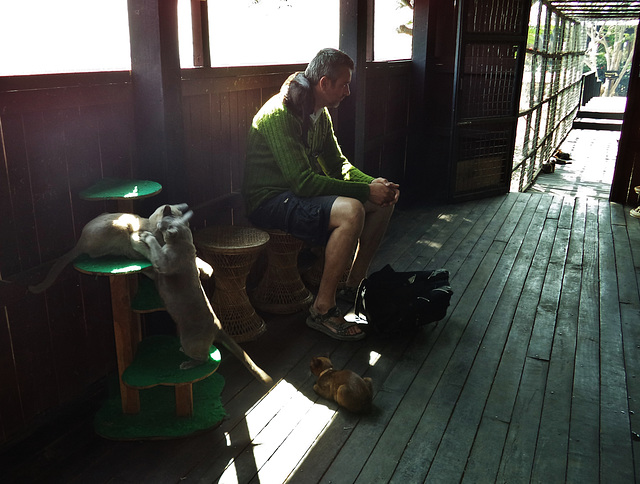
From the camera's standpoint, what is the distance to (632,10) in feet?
27.5

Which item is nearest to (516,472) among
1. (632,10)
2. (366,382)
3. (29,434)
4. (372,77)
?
(366,382)

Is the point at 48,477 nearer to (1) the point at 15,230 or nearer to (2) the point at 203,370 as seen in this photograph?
(2) the point at 203,370

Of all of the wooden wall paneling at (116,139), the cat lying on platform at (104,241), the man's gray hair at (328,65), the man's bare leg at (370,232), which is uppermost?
the man's gray hair at (328,65)

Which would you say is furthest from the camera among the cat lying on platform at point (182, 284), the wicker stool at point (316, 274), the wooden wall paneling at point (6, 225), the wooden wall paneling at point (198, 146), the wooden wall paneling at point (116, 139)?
the wicker stool at point (316, 274)

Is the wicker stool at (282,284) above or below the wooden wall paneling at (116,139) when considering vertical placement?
below

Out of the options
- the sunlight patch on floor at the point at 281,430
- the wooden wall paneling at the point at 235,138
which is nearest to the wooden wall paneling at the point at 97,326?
the sunlight patch on floor at the point at 281,430

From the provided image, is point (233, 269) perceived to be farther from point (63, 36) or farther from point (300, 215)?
point (63, 36)

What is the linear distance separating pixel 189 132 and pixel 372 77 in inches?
91.9

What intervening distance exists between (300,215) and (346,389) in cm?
98

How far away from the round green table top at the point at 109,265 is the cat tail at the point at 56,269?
32mm

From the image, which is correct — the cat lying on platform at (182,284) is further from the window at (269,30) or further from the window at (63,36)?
the window at (269,30)

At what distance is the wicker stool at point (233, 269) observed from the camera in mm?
2732

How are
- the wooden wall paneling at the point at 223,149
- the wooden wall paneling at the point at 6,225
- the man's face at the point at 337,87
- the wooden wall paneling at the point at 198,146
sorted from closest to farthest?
the wooden wall paneling at the point at 6,225
the wooden wall paneling at the point at 198,146
the man's face at the point at 337,87
the wooden wall paneling at the point at 223,149

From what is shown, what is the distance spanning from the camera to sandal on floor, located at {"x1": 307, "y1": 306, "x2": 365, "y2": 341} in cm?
290
